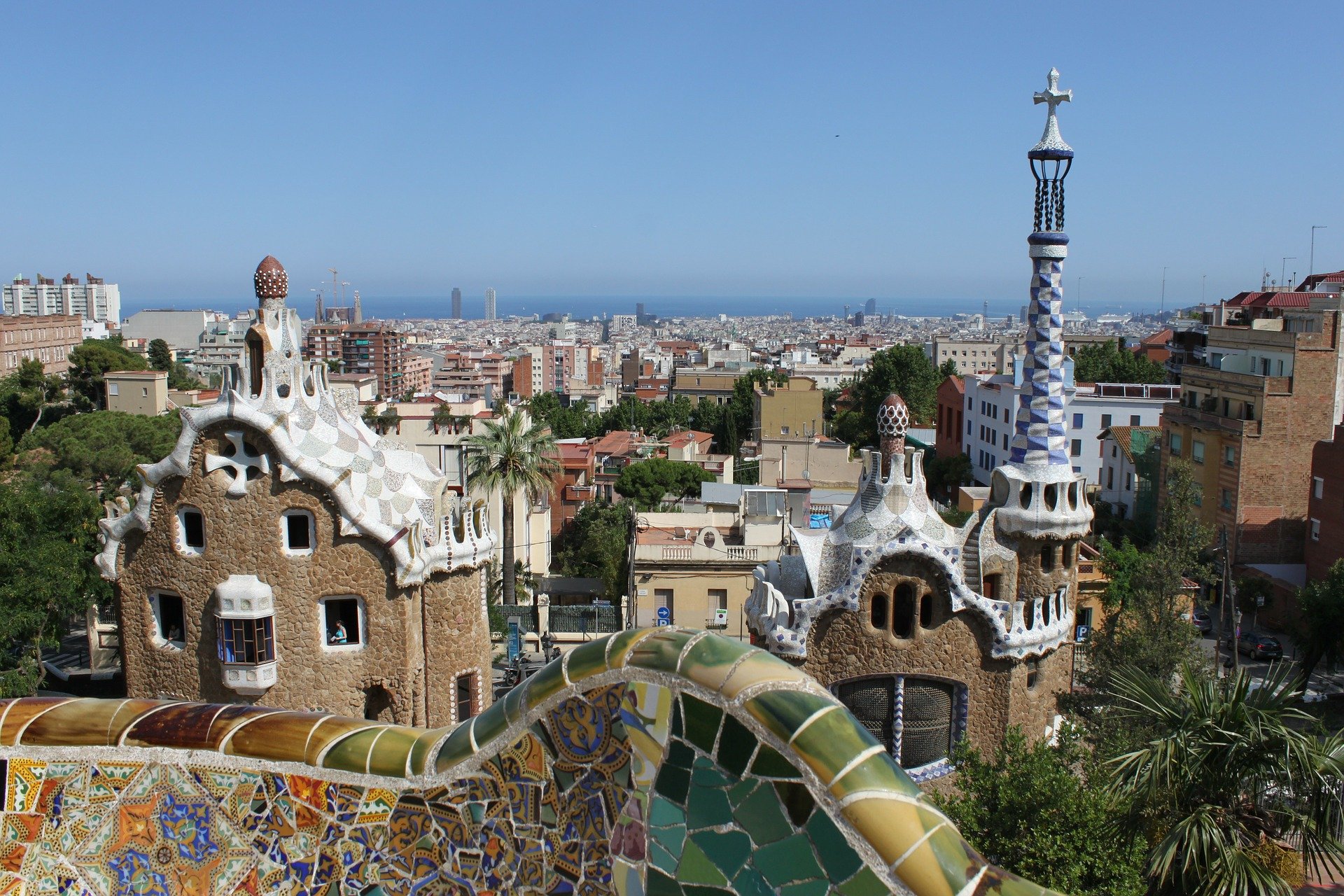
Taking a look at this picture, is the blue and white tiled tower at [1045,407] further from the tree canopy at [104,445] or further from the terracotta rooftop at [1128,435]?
the terracotta rooftop at [1128,435]

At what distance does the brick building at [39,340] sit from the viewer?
89.9m

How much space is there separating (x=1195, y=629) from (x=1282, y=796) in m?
13.1

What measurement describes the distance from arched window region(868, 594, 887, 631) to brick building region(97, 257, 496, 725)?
6.39 meters

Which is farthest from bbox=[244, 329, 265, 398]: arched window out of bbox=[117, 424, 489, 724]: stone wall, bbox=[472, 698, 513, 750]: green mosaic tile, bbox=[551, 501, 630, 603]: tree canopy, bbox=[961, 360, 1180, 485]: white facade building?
bbox=[961, 360, 1180, 485]: white facade building

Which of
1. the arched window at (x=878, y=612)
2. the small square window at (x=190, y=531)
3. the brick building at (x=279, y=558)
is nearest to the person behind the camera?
the brick building at (x=279, y=558)

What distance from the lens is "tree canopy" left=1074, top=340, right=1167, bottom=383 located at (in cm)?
7938

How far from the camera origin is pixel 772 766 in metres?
5.79

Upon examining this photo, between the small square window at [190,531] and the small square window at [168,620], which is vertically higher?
the small square window at [190,531]

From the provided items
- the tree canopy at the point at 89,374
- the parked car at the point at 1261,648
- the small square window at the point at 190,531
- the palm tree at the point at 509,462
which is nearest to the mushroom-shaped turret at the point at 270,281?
the small square window at the point at 190,531

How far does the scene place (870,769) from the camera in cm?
557

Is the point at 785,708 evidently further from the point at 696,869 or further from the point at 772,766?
the point at 696,869

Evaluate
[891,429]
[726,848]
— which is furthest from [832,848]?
[891,429]

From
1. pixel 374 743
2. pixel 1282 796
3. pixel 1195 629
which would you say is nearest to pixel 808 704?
pixel 374 743

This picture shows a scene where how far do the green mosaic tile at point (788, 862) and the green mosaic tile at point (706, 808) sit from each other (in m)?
0.27
